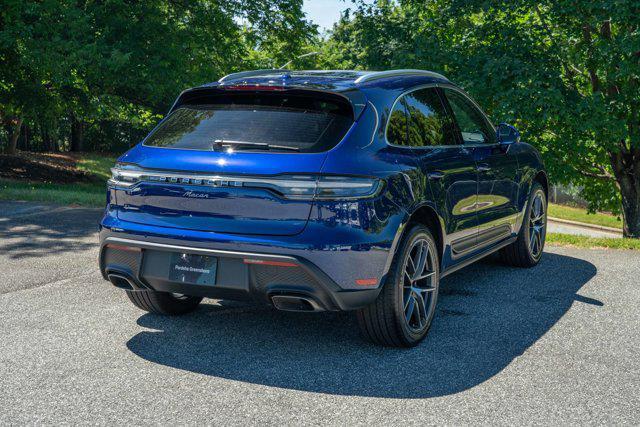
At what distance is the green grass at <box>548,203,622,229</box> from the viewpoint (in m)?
32.2

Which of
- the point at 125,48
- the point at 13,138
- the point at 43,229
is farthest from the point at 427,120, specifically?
the point at 13,138

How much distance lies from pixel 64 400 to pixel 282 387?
113 cm

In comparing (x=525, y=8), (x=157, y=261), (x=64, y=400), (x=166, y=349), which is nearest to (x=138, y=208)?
(x=157, y=261)

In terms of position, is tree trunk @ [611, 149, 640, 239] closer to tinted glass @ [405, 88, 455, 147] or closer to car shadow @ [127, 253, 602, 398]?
car shadow @ [127, 253, 602, 398]

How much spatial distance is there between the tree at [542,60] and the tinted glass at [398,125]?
357 inches

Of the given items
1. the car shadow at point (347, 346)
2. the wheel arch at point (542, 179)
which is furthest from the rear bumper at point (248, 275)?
the wheel arch at point (542, 179)

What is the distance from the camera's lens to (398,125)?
16.4ft

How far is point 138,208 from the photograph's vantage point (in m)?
4.69

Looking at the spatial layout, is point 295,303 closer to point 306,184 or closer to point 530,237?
point 306,184

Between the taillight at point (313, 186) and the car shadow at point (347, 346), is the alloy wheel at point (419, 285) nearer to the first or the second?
the car shadow at point (347, 346)

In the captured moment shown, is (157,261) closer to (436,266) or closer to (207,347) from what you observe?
(207,347)

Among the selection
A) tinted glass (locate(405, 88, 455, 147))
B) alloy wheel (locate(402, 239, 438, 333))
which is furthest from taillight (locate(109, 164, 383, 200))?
tinted glass (locate(405, 88, 455, 147))

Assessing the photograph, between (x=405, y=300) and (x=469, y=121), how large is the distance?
6.96 feet

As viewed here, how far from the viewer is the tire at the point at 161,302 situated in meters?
5.41
